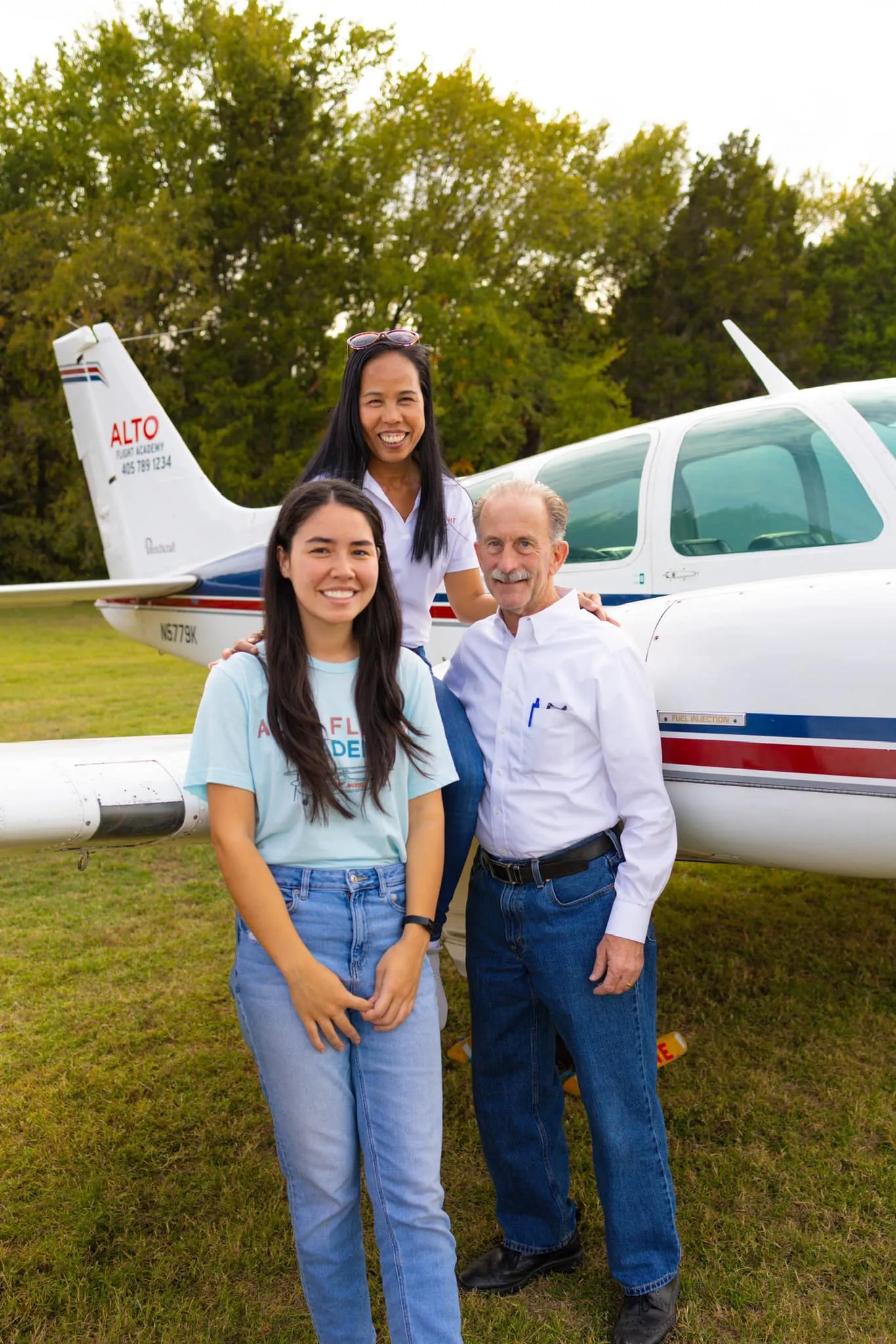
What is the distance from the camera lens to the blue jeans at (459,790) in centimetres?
198

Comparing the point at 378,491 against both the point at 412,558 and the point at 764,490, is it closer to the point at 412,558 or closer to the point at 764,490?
the point at 412,558

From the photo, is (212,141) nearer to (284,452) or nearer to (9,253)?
(9,253)

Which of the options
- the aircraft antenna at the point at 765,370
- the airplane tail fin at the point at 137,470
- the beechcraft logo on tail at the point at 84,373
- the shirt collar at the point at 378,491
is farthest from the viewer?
the beechcraft logo on tail at the point at 84,373

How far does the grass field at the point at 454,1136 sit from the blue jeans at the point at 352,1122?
532 mm

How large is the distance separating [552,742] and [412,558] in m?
0.58

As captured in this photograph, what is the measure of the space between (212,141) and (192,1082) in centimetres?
2615

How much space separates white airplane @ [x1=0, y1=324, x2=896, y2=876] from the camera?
6.63 feet

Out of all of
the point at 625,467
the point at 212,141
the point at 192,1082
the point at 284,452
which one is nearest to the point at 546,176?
the point at 212,141

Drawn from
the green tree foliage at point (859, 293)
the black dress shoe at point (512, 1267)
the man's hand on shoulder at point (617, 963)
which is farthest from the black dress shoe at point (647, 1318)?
the green tree foliage at point (859, 293)

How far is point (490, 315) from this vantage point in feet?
76.8

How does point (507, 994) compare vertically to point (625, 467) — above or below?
below

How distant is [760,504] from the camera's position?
3.34 meters

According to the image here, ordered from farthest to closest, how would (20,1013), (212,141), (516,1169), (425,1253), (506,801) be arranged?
(212,141) → (20,1013) → (516,1169) → (506,801) → (425,1253)

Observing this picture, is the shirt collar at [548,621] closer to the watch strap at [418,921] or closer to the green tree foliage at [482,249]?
the watch strap at [418,921]
